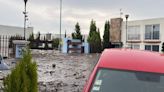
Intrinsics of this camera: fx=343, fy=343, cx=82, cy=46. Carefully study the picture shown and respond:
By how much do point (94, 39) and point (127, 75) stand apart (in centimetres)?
5433

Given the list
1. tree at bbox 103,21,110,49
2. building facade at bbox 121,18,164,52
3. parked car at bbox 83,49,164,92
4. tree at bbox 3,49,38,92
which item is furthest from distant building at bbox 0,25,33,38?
parked car at bbox 83,49,164,92

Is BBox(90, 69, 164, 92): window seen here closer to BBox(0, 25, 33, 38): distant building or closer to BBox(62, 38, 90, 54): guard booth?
BBox(62, 38, 90, 54): guard booth

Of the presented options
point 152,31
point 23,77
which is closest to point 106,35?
point 152,31

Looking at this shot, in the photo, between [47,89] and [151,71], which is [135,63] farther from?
[47,89]

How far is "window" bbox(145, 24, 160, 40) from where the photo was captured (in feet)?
184

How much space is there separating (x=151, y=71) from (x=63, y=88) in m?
8.22

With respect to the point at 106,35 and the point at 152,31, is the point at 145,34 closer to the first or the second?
the point at 152,31

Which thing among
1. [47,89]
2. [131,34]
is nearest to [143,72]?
[47,89]

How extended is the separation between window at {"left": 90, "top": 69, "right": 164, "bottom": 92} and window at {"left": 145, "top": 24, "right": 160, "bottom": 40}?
5238cm

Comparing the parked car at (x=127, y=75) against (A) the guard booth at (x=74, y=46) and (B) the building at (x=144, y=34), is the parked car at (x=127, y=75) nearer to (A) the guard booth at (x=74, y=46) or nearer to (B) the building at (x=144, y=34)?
(A) the guard booth at (x=74, y=46)

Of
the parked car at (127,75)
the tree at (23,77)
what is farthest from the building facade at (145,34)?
the parked car at (127,75)

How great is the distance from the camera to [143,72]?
4.47m

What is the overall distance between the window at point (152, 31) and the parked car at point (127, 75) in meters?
52.3

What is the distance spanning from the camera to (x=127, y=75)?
4.56m
